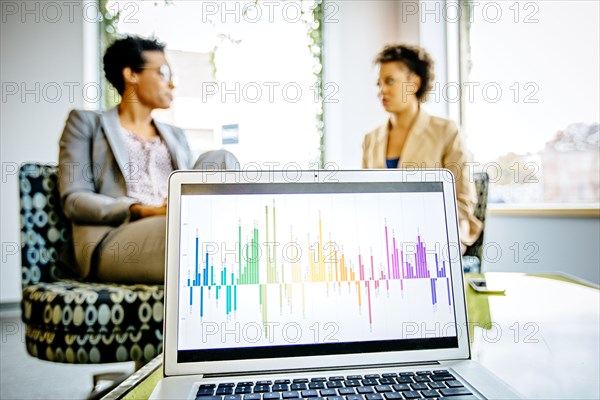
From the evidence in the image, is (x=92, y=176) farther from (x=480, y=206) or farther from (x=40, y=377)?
(x=480, y=206)

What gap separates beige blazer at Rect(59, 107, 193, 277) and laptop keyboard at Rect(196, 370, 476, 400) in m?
A: 0.83

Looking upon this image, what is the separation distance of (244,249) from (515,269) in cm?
191

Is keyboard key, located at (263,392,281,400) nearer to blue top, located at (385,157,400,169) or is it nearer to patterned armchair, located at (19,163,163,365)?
patterned armchair, located at (19,163,163,365)

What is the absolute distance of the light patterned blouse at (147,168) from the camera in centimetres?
123

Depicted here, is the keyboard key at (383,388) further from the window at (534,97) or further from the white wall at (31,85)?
the white wall at (31,85)

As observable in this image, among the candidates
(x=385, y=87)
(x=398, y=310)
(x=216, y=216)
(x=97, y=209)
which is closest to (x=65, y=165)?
(x=97, y=209)

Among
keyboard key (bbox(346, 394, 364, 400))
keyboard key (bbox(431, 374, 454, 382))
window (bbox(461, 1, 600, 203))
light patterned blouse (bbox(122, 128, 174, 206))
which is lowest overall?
keyboard key (bbox(431, 374, 454, 382))

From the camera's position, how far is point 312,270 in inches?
17.2

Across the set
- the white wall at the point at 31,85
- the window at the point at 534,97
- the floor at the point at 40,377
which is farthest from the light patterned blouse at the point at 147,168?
the window at the point at 534,97

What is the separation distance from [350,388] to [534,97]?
6.35ft

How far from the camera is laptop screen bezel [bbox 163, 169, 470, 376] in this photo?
1.30 ft

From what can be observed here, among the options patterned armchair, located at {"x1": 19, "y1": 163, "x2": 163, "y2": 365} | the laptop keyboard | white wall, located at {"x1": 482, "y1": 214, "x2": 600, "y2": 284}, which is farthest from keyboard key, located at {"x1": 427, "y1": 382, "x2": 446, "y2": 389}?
white wall, located at {"x1": 482, "y1": 214, "x2": 600, "y2": 284}

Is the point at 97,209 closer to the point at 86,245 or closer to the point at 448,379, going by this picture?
the point at 86,245

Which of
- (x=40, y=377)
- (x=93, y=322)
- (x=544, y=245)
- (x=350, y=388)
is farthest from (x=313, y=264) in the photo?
(x=544, y=245)
